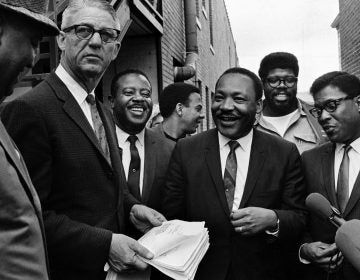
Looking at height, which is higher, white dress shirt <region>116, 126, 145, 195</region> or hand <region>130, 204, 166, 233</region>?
white dress shirt <region>116, 126, 145, 195</region>

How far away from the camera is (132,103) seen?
11.7 feet

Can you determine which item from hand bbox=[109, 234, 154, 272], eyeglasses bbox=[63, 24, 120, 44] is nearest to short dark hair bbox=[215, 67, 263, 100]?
eyeglasses bbox=[63, 24, 120, 44]

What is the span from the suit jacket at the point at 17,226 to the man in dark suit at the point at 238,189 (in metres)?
1.37

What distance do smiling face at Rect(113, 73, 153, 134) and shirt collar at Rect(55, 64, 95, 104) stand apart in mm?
1207

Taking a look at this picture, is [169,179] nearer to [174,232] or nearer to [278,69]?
[174,232]

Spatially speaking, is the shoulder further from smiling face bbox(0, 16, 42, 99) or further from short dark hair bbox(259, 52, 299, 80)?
smiling face bbox(0, 16, 42, 99)

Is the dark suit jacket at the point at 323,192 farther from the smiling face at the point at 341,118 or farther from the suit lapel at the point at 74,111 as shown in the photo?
the suit lapel at the point at 74,111

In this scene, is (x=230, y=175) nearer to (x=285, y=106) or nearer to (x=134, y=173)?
(x=134, y=173)

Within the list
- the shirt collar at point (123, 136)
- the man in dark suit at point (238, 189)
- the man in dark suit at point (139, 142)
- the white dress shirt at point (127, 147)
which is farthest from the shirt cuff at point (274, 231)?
the shirt collar at point (123, 136)

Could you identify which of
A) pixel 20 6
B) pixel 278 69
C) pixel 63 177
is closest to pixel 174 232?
pixel 63 177

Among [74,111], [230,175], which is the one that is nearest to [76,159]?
[74,111]

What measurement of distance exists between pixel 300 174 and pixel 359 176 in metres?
0.36

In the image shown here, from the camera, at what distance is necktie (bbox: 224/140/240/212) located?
8.43 ft

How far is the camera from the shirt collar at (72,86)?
2.27 meters
